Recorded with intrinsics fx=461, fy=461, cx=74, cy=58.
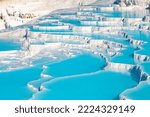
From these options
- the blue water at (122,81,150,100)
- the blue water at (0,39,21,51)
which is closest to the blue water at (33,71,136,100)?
the blue water at (122,81,150,100)

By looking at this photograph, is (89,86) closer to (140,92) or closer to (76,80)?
(76,80)

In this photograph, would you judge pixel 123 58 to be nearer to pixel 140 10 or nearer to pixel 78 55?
pixel 78 55

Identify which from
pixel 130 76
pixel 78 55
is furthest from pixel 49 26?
pixel 130 76

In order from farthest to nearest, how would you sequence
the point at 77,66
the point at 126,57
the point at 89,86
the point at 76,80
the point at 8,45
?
the point at 8,45 → the point at 126,57 → the point at 77,66 → the point at 76,80 → the point at 89,86

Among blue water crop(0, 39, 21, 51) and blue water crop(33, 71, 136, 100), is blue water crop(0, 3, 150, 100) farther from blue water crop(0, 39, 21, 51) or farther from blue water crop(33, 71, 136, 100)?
blue water crop(0, 39, 21, 51)

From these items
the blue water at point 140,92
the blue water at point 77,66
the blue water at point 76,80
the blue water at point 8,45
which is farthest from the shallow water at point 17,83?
the blue water at point 8,45

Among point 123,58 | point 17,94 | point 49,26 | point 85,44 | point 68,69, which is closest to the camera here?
point 17,94

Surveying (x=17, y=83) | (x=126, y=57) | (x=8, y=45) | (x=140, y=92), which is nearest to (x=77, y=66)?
(x=126, y=57)

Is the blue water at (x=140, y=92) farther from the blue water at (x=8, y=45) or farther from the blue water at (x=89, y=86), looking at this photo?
the blue water at (x=8, y=45)
